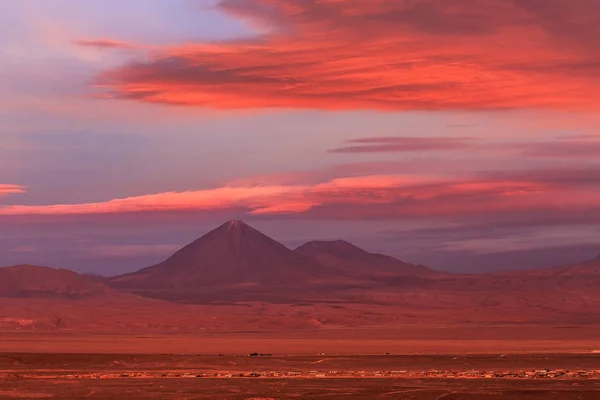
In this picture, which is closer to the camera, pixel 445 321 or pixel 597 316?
pixel 445 321

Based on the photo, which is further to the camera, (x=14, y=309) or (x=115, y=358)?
(x=14, y=309)

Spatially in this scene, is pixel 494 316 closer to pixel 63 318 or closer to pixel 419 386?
pixel 63 318

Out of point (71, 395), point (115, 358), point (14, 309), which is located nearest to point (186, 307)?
point (14, 309)

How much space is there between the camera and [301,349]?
8488cm

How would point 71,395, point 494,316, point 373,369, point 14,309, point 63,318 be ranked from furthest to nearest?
point 494,316 → point 14,309 → point 63,318 → point 373,369 → point 71,395

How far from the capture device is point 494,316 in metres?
190

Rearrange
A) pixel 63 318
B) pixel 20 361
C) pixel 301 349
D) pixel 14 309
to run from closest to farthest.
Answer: pixel 20 361, pixel 301 349, pixel 63 318, pixel 14 309

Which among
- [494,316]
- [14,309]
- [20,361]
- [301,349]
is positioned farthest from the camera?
[494,316]

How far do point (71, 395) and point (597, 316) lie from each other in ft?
528

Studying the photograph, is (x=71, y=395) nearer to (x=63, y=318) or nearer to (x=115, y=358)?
(x=115, y=358)

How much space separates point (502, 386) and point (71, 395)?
712 inches

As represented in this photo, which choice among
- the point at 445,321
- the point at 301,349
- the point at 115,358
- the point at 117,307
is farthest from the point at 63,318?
the point at 115,358

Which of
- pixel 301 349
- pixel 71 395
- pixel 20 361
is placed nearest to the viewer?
pixel 71 395

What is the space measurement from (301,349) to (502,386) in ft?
128
